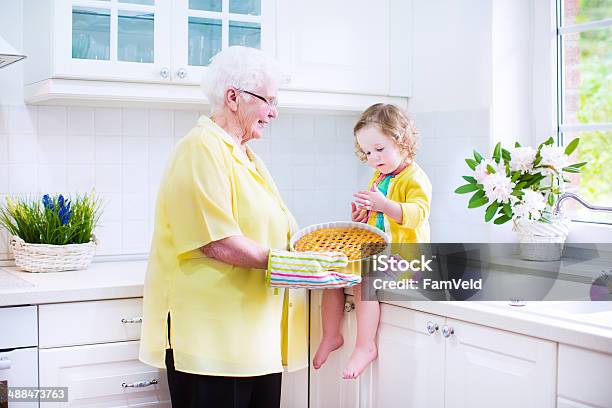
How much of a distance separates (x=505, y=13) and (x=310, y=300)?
3.96 ft

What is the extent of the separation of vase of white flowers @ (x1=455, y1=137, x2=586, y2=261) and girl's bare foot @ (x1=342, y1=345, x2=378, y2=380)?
57 cm

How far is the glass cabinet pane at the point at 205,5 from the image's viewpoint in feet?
7.97

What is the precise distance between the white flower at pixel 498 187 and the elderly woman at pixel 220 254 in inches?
27.5

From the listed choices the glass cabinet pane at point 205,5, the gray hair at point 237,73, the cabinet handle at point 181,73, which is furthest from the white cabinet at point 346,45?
the gray hair at point 237,73

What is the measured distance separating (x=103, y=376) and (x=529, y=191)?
4.59 ft

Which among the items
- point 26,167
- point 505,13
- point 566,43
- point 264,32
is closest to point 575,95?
point 566,43

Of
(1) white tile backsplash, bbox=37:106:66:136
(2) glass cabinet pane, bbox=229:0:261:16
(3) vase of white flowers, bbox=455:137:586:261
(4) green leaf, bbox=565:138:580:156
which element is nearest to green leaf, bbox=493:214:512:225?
(3) vase of white flowers, bbox=455:137:586:261

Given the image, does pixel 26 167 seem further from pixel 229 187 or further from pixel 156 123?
pixel 229 187

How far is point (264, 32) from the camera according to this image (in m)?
2.53

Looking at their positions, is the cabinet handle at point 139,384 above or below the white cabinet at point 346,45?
below

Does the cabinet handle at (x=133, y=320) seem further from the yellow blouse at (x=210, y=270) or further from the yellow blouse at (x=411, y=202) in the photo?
the yellow blouse at (x=411, y=202)

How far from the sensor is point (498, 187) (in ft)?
7.39

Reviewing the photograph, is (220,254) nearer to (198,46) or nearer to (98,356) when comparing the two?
(98,356)

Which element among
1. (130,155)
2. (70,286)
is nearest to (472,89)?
(130,155)
